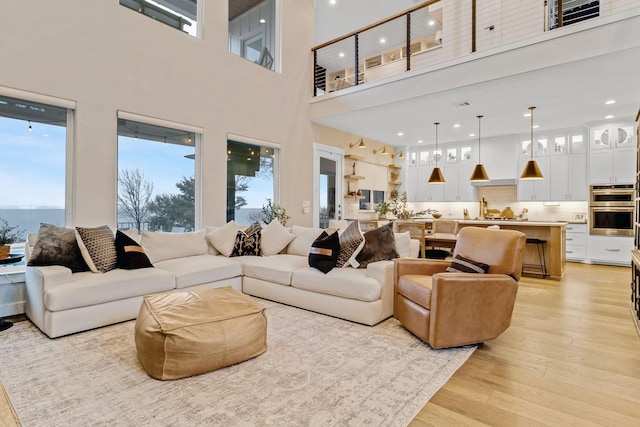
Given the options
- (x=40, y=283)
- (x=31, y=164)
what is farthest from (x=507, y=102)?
(x=31, y=164)

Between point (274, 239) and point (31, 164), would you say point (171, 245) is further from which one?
point (31, 164)

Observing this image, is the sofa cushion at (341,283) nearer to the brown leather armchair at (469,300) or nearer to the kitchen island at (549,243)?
the brown leather armchair at (469,300)

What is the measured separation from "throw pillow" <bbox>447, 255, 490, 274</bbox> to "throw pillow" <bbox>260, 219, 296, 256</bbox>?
233 cm

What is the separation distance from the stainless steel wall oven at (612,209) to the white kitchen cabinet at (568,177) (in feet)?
0.97

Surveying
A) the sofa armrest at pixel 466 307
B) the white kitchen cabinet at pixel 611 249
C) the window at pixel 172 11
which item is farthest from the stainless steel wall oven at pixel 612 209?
the window at pixel 172 11

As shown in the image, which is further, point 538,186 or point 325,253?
point 538,186

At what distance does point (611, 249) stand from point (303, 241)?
6.16m

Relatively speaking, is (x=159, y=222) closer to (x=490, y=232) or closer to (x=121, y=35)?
(x=121, y=35)

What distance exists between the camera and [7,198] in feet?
11.5

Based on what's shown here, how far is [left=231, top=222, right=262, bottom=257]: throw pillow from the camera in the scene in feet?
14.8

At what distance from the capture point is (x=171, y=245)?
13.6 feet

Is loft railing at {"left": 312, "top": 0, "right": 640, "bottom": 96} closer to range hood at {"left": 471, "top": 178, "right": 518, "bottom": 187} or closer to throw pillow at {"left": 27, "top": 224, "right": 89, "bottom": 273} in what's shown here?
range hood at {"left": 471, "top": 178, "right": 518, "bottom": 187}

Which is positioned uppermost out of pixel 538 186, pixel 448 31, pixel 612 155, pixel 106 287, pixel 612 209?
pixel 448 31

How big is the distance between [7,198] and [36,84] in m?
1.24
